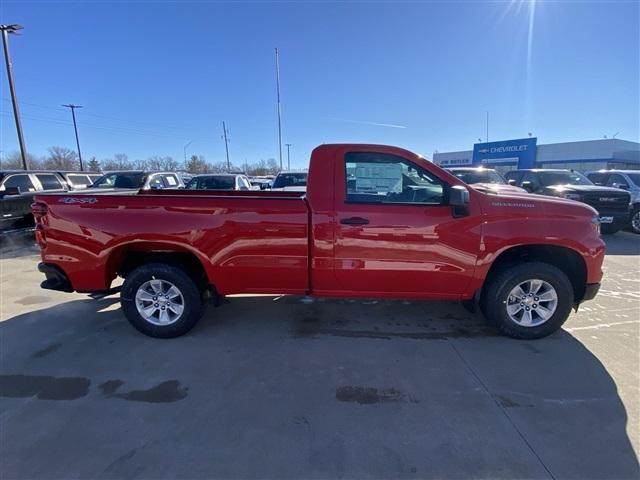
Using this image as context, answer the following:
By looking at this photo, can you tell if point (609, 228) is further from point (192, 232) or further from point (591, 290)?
point (192, 232)

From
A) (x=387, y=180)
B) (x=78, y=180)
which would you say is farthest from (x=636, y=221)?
(x=78, y=180)

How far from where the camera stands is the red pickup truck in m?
3.59

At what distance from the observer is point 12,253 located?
8156 millimetres

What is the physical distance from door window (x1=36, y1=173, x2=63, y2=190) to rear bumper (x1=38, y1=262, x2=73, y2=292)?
338 inches

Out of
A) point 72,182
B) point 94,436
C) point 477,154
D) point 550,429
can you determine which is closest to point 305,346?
point 94,436

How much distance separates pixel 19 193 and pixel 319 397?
34.0ft

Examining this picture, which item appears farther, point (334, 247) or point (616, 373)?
point (334, 247)

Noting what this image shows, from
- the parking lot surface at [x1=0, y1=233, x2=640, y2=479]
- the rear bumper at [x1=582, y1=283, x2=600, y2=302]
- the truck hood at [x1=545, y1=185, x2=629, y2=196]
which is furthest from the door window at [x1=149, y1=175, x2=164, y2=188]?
the truck hood at [x1=545, y1=185, x2=629, y2=196]

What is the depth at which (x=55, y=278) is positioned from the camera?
12.7 ft

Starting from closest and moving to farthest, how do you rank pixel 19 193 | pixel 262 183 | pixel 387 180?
pixel 387 180
pixel 19 193
pixel 262 183

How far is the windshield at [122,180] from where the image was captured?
10.9m

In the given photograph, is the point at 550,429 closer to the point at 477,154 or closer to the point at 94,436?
the point at 94,436

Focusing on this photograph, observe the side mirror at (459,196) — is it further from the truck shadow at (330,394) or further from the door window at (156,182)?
the door window at (156,182)

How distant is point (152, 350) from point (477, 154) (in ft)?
161
